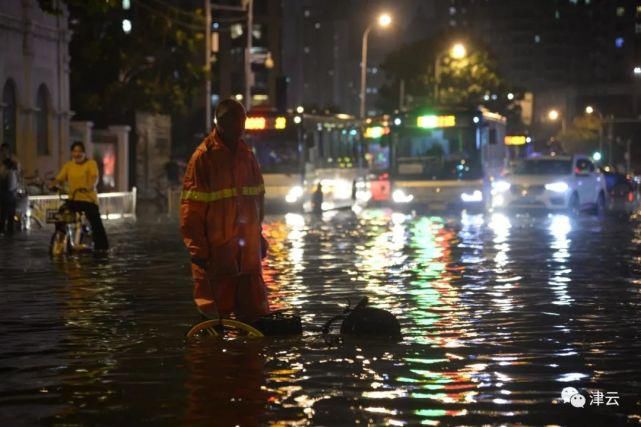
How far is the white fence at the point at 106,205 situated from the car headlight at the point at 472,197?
397 inches

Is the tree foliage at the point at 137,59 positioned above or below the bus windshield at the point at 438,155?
above

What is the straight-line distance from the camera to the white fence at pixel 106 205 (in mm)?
35281

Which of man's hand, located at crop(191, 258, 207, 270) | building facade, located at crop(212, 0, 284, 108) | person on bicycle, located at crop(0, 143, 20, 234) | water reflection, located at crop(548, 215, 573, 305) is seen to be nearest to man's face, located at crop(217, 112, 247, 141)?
man's hand, located at crop(191, 258, 207, 270)

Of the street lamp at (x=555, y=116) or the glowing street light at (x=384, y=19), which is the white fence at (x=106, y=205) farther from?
the street lamp at (x=555, y=116)

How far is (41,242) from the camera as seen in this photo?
92.6 ft

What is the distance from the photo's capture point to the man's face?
35.8 feet

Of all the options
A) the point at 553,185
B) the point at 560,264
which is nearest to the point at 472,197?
the point at 553,185

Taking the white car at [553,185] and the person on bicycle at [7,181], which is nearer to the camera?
the person on bicycle at [7,181]

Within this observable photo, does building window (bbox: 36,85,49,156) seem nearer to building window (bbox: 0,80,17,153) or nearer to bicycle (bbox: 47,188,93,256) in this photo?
building window (bbox: 0,80,17,153)

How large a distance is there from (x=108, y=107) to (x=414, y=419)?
48011mm

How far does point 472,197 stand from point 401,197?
239 cm

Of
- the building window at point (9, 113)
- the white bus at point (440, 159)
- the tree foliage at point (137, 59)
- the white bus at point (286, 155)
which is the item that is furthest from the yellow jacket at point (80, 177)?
the tree foliage at point (137, 59)

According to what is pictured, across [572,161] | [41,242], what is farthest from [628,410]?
[572,161]

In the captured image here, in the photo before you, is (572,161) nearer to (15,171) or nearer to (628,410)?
(15,171)
